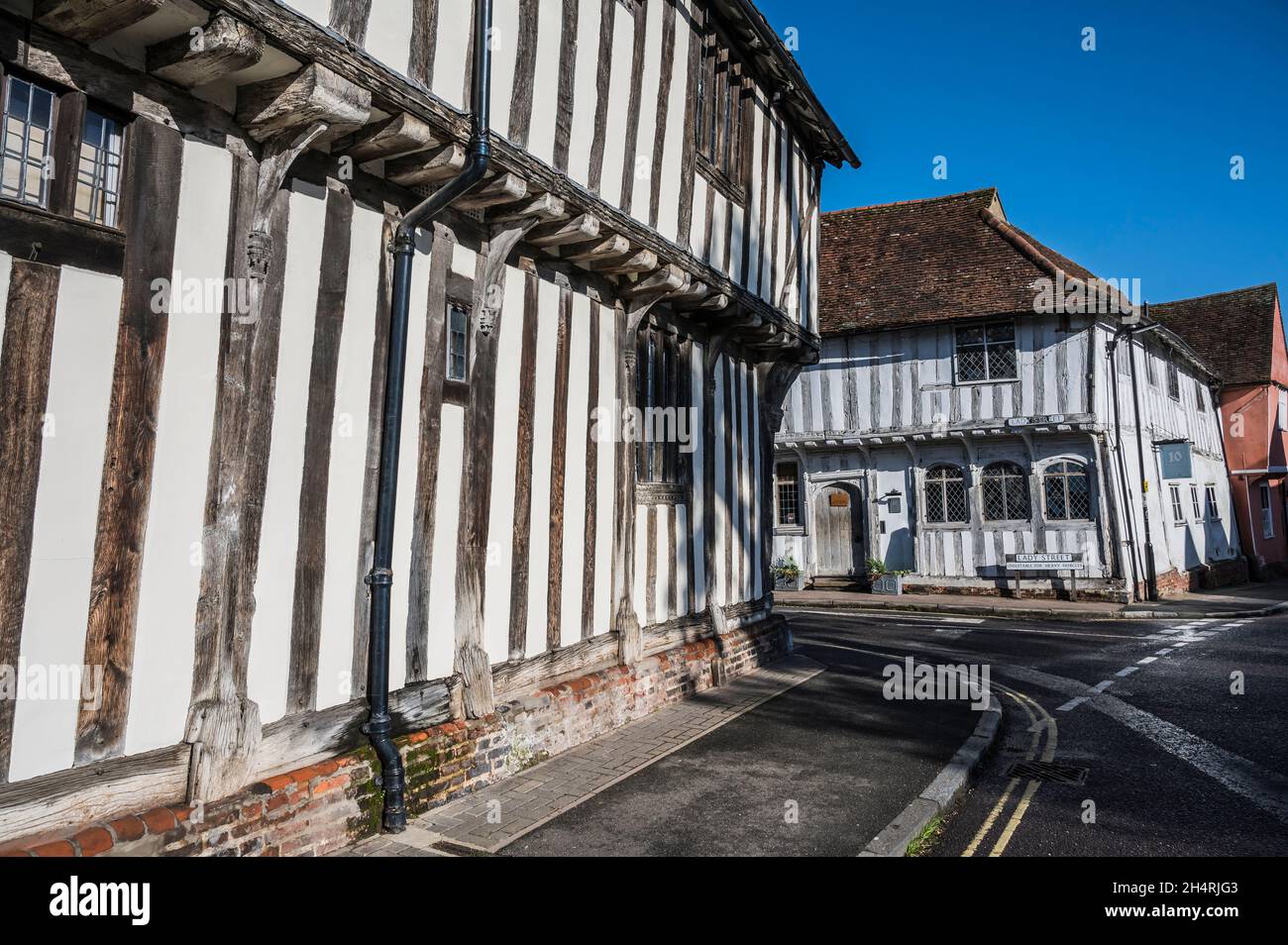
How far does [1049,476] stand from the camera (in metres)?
17.2

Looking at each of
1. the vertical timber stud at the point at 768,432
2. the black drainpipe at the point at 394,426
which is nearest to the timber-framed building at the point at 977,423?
the vertical timber stud at the point at 768,432

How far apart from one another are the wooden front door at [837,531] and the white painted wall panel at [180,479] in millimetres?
17140

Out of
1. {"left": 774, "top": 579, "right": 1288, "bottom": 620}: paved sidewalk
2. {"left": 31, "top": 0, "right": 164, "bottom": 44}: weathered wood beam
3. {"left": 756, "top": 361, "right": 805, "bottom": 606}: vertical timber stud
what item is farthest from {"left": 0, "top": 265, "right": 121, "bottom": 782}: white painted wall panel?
{"left": 774, "top": 579, "right": 1288, "bottom": 620}: paved sidewalk

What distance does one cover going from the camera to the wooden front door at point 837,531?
19.4 m

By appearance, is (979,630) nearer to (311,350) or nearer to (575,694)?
(575,694)

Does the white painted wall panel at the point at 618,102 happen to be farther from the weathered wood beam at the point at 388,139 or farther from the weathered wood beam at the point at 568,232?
the weathered wood beam at the point at 388,139

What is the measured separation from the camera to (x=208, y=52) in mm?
3547

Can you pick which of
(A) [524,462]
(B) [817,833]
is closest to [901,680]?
(B) [817,833]

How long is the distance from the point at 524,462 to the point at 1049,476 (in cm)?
1481

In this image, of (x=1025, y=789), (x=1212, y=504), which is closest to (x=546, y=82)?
(x=1025, y=789)

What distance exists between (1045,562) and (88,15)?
17.8 m

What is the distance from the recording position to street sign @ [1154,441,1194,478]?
17672mm

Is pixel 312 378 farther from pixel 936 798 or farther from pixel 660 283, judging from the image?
pixel 936 798
